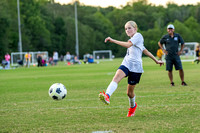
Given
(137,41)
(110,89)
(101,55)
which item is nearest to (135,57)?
(137,41)

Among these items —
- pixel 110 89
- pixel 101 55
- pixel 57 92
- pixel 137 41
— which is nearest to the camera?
pixel 110 89

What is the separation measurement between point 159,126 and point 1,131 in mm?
2618

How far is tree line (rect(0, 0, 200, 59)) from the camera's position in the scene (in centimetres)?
7369

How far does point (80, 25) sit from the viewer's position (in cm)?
9731

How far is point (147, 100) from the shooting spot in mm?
9180

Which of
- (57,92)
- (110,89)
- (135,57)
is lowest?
(57,92)

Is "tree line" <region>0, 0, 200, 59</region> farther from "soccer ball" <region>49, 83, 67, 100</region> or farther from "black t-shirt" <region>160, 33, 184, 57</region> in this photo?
"soccer ball" <region>49, 83, 67, 100</region>

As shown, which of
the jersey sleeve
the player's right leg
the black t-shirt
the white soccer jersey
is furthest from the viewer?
the black t-shirt

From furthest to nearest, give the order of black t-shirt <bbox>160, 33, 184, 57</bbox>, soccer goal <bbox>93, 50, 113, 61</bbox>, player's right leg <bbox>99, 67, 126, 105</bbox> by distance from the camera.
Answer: soccer goal <bbox>93, 50, 113, 61</bbox>
black t-shirt <bbox>160, 33, 184, 57</bbox>
player's right leg <bbox>99, 67, 126, 105</bbox>

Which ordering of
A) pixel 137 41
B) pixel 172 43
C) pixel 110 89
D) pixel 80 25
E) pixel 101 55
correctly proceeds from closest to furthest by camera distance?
pixel 110 89
pixel 137 41
pixel 172 43
pixel 101 55
pixel 80 25

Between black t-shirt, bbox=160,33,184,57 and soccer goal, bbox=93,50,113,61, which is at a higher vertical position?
black t-shirt, bbox=160,33,184,57

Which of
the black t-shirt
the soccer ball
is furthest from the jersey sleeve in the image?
the black t-shirt

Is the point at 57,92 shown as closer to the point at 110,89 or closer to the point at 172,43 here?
the point at 110,89

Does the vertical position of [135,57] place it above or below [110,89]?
above
